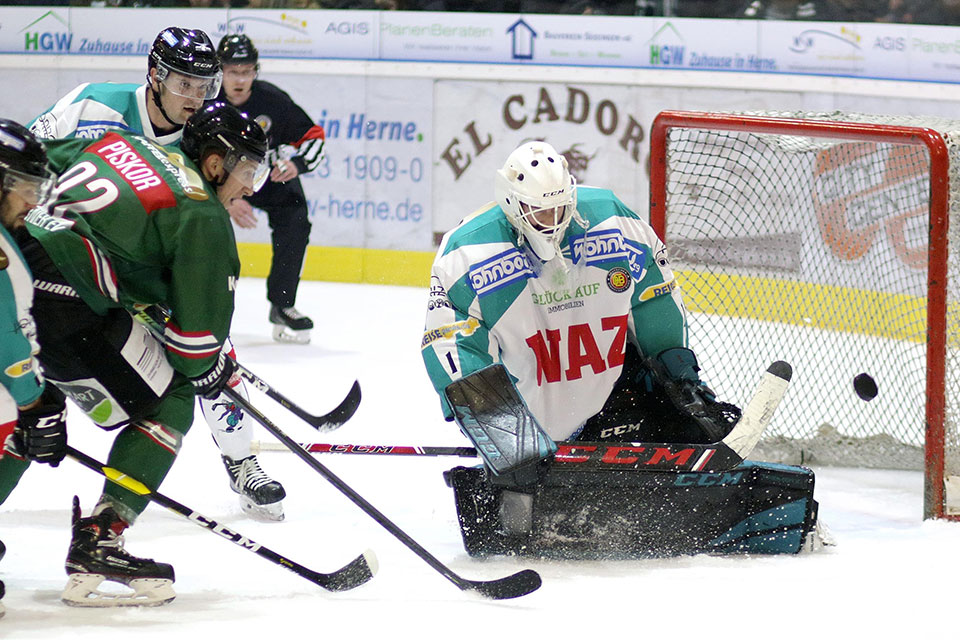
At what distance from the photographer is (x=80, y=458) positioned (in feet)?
7.77

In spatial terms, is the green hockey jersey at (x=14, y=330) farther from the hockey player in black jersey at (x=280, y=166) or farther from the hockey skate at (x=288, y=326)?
the hockey skate at (x=288, y=326)

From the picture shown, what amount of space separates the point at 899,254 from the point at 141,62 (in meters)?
3.98

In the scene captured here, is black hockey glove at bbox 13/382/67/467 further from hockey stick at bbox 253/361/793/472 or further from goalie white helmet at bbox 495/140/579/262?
goalie white helmet at bbox 495/140/579/262

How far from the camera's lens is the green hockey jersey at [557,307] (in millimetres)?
2814

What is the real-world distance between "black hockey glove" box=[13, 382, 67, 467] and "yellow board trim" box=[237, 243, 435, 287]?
403cm

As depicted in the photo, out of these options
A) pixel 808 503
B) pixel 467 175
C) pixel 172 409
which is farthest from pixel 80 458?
pixel 467 175

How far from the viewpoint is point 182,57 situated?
3.23 metres

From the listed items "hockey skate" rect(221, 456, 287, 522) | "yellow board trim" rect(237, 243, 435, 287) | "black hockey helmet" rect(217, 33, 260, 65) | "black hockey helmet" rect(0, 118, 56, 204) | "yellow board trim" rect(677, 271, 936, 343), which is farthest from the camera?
"yellow board trim" rect(237, 243, 435, 287)

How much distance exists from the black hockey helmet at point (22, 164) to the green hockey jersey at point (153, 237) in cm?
19

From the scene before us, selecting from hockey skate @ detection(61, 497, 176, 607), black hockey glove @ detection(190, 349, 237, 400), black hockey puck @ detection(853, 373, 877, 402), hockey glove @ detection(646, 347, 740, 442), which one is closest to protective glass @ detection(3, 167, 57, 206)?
black hockey glove @ detection(190, 349, 237, 400)

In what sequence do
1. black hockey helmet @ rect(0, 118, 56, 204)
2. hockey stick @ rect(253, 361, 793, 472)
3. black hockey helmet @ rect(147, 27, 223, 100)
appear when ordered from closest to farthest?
black hockey helmet @ rect(0, 118, 56, 204)
hockey stick @ rect(253, 361, 793, 472)
black hockey helmet @ rect(147, 27, 223, 100)

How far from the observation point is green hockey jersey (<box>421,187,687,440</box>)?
281 cm

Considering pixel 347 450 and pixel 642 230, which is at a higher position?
pixel 642 230

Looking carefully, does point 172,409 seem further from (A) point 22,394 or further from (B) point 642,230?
(B) point 642,230
